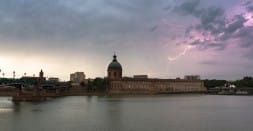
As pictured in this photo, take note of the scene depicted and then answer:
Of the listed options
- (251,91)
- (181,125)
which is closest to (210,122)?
(181,125)

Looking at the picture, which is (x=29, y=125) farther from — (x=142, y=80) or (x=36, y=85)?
(x=142, y=80)

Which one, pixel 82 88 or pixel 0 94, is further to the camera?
pixel 82 88

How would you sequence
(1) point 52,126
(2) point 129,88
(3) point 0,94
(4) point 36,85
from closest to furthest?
(1) point 52,126
(4) point 36,85
(3) point 0,94
(2) point 129,88

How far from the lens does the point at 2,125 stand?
40.6 meters

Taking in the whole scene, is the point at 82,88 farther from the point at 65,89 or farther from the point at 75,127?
the point at 75,127

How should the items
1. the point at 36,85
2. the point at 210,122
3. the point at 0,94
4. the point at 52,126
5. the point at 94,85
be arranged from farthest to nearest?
the point at 94,85, the point at 0,94, the point at 36,85, the point at 210,122, the point at 52,126

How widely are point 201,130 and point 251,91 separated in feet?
495

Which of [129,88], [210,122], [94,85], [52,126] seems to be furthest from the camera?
[129,88]

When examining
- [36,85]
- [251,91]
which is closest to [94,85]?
[36,85]

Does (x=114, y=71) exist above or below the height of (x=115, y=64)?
below

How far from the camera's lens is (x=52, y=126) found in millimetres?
40125

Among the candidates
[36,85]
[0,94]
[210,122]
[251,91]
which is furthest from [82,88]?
[210,122]

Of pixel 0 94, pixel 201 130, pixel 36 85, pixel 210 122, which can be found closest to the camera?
pixel 201 130

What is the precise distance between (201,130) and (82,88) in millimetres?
144140
